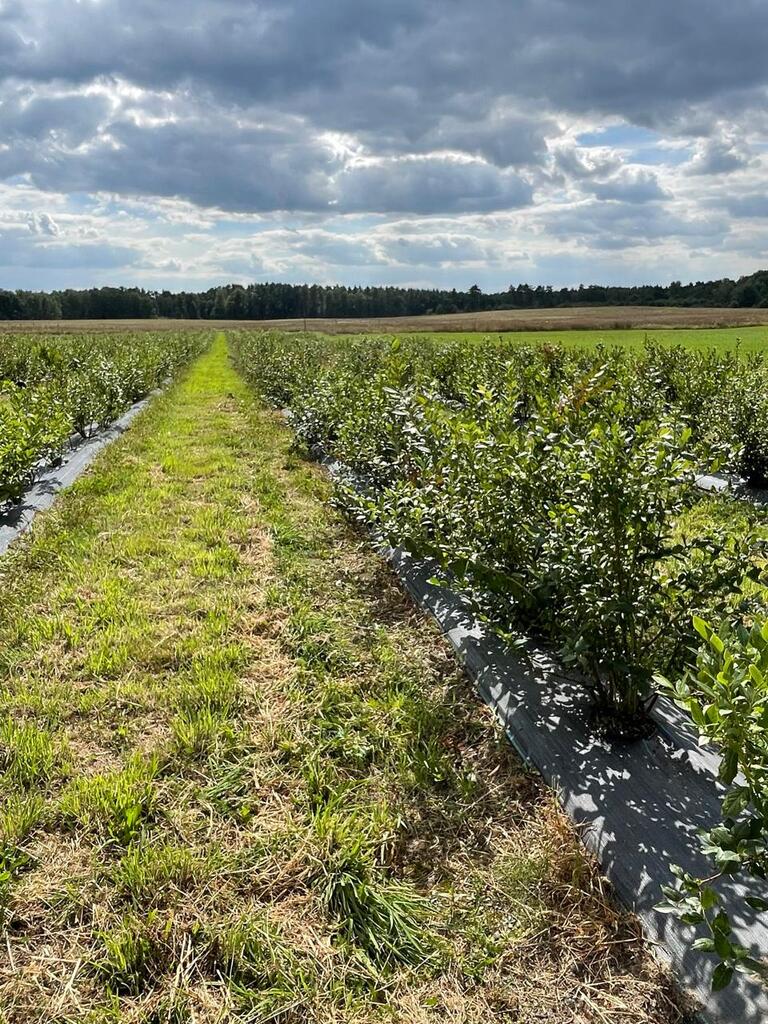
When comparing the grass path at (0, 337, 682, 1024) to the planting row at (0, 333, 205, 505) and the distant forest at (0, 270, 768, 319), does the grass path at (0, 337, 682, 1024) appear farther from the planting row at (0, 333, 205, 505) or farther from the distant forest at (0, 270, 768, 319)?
the distant forest at (0, 270, 768, 319)

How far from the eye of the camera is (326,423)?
290 inches

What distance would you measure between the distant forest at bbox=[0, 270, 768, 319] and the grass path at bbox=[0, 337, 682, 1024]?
83.6 m

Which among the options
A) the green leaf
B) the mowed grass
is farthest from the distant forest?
the green leaf

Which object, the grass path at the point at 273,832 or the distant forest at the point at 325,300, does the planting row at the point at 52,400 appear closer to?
the grass path at the point at 273,832

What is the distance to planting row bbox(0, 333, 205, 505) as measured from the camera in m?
5.64

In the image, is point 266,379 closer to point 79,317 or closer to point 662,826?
point 662,826

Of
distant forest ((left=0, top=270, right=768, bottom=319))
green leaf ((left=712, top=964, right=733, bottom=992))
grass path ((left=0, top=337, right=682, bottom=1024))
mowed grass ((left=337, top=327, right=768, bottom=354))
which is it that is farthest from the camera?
distant forest ((left=0, top=270, right=768, bottom=319))

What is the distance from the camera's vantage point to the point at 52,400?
8.09 metres

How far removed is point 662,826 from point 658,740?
1.54ft

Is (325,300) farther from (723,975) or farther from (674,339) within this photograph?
(723,975)

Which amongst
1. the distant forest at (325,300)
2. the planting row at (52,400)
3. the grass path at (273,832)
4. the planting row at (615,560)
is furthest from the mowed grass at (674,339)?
the distant forest at (325,300)

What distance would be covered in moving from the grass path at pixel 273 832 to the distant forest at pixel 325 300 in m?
83.6

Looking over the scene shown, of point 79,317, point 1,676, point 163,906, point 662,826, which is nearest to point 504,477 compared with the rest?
point 662,826

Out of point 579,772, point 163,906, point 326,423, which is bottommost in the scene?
point 163,906
